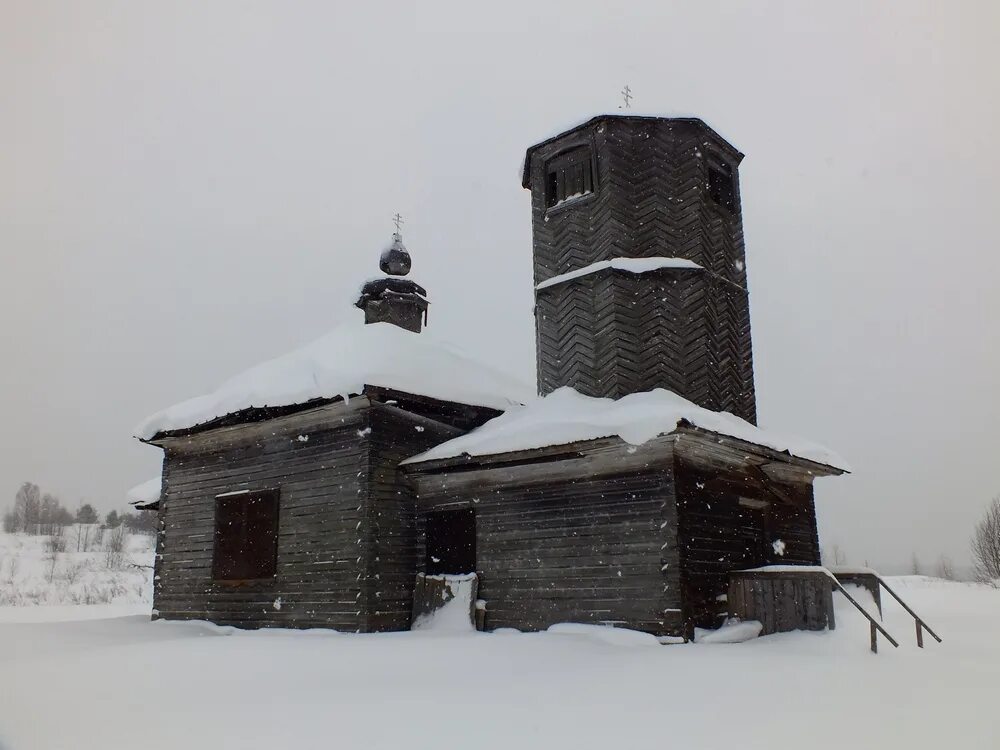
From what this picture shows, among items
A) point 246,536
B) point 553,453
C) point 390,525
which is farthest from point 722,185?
point 246,536

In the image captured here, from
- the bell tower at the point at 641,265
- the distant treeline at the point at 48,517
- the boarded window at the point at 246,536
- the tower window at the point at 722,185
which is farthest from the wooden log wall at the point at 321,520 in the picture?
the distant treeline at the point at 48,517

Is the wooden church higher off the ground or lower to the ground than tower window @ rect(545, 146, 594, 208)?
lower

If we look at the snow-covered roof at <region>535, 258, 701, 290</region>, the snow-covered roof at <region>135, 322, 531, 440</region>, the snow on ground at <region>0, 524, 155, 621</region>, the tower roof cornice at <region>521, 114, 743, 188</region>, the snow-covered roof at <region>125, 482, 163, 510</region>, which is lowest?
the snow on ground at <region>0, 524, 155, 621</region>

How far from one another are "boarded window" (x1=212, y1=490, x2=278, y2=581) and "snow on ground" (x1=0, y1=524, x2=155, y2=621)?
11443mm

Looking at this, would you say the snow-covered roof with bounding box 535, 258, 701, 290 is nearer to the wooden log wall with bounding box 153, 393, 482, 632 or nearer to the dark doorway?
the wooden log wall with bounding box 153, 393, 482, 632

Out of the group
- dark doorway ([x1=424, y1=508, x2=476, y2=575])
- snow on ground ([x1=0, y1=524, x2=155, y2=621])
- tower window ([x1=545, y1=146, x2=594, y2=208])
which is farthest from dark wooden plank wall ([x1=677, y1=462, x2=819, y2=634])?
snow on ground ([x1=0, y1=524, x2=155, y2=621])

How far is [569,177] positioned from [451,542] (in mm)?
7556

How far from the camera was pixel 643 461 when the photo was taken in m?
11.7

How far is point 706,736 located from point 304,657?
5.82 metres

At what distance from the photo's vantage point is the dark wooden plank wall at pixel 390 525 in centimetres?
1301

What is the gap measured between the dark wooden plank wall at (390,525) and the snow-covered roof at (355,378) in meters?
0.74

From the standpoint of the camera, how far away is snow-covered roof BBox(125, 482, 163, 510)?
1823 centimetres

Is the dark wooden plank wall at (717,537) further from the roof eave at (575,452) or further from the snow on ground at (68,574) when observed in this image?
the snow on ground at (68,574)

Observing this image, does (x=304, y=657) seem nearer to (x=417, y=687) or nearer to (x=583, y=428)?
(x=417, y=687)
